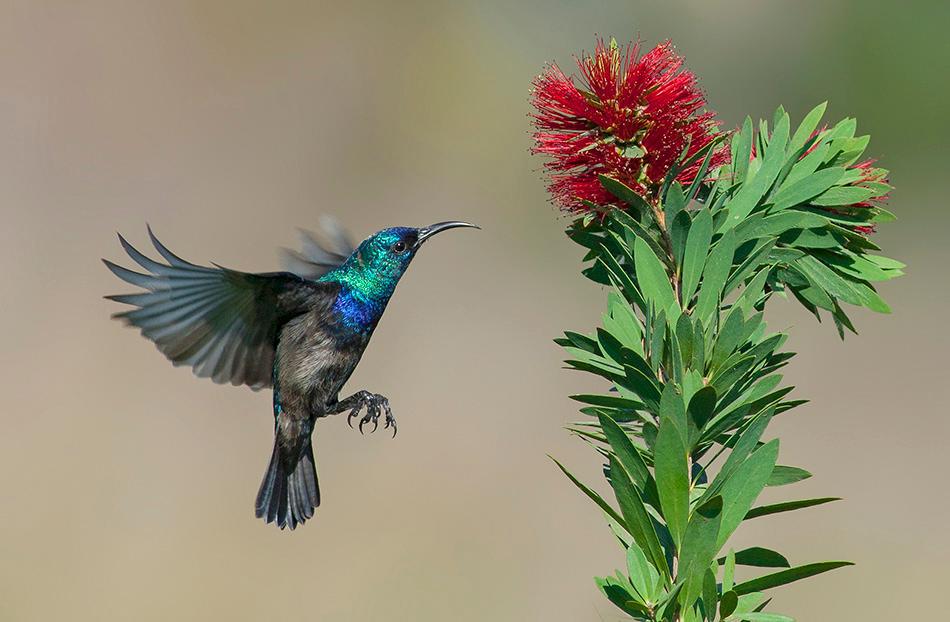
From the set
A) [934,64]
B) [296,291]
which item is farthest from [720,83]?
[296,291]

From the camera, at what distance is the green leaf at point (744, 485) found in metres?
0.75

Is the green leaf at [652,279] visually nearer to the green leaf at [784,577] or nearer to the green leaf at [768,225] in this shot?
the green leaf at [768,225]

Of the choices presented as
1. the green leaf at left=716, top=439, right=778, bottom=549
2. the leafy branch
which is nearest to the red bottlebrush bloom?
the leafy branch

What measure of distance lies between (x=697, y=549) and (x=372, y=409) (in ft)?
4.67

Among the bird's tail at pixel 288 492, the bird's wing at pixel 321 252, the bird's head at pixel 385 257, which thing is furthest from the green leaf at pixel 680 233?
the bird's wing at pixel 321 252

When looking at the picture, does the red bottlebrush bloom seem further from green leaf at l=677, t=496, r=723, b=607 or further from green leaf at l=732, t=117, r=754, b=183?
green leaf at l=677, t=496, r=723, b=607

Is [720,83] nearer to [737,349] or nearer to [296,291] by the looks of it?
[296,291]

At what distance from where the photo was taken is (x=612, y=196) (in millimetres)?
1024

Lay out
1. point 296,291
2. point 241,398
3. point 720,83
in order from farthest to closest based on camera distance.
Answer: point 720,83 < point 241,398 < point 296,291

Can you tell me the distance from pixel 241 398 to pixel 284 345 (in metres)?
3.06

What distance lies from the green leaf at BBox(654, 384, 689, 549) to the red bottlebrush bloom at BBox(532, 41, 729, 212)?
326mm

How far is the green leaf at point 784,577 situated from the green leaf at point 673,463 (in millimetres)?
61

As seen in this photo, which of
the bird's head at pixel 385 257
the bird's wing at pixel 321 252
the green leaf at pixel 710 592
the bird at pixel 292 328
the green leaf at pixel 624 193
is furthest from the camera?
the bird's wing at pixel 321 252

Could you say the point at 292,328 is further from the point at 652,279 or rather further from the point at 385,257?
the point at 652,279
